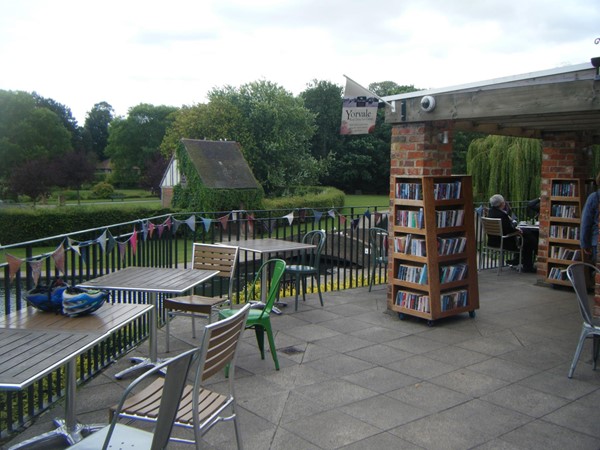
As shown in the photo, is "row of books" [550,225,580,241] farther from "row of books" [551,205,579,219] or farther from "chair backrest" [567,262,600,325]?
"chair backrest" [567,262,600,325]

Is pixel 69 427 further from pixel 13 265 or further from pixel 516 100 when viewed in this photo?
pixel 516 100

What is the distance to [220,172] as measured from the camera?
27375 millimetres

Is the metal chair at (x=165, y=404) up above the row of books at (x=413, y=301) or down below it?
above

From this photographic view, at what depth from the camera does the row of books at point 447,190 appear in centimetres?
612

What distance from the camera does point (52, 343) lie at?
2871mm

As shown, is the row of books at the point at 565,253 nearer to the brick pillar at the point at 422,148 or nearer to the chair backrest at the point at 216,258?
the brick pillar at the point at 422,148

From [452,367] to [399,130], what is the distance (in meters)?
2.77

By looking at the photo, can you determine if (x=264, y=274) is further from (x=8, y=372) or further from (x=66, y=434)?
(x=8, y=372)

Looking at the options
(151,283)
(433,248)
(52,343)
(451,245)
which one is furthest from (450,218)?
(52,343)

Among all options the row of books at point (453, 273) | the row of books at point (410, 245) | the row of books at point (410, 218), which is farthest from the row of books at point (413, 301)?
the row of books at point (410, 218)

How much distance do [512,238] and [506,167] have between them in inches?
253

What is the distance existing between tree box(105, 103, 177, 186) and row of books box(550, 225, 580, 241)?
5971 centimetres

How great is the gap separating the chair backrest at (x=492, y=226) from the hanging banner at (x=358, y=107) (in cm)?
413

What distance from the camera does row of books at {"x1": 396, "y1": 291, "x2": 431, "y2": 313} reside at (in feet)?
20.2
